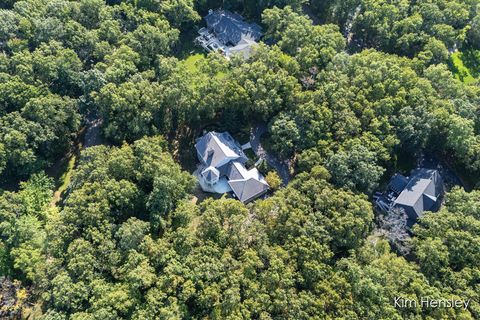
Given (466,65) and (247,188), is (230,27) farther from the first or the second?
(466,65)

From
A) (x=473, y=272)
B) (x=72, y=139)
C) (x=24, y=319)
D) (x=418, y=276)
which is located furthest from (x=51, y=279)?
(x=473, y=272)

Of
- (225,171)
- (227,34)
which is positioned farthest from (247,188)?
(227,34)

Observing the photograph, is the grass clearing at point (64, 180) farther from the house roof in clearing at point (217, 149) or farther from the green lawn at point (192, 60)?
the green lawn at point (192, 60)

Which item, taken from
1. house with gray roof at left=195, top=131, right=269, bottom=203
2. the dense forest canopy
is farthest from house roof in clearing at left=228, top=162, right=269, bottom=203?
the dense forest canopy

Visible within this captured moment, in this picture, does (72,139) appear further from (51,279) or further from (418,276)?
(418,276)

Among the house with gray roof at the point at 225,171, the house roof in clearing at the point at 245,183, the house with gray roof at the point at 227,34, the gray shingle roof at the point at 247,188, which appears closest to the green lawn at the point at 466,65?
the house with gray roof at the point at 227,34
